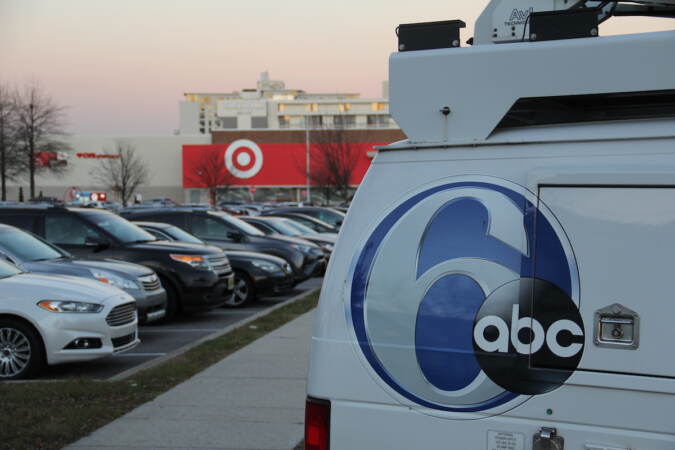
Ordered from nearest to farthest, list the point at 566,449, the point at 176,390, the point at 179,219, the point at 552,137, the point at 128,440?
the point at 566,449
the point at 552,137
the point at 128,440
the point at 176,390
the point at 179,219

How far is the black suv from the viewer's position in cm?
1276

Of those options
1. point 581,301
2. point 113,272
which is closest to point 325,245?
point 113,272

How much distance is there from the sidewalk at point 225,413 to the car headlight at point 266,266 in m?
6.02

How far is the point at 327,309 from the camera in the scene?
3.14 metres

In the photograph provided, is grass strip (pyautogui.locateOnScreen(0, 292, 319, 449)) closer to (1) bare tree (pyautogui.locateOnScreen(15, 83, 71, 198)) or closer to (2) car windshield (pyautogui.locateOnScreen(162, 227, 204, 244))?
(2) car windshield (pyautogui.locateOnScreen(162, 227, 204, 244))

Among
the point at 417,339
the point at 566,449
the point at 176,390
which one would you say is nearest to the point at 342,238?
the point at 417,339

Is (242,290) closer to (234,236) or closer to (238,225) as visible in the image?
(234,236)

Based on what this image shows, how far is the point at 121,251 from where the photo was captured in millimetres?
12836

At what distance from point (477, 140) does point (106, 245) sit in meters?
10.6

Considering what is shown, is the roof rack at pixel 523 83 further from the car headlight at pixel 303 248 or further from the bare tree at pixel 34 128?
the bare tree at pixel 34 128

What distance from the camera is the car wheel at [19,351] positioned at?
826cm

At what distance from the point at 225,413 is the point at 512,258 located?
4.56m

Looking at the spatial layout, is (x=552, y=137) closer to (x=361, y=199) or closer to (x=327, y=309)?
(x=361, y=199)

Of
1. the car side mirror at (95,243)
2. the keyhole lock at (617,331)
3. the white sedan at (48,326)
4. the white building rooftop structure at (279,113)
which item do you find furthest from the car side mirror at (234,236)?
the white building rooftop structure at (279,113)
